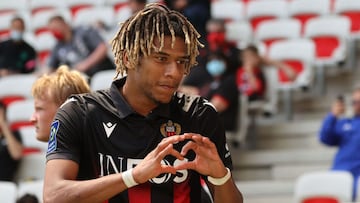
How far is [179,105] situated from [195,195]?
312mm

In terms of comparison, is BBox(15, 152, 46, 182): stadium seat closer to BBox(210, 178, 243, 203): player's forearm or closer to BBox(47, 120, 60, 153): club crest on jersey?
BBox(47, 120, 60, 153): club crest on jersey

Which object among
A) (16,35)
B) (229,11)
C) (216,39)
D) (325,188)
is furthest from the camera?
(229,11)

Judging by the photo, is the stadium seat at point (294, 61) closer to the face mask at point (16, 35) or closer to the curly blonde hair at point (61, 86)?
the face mask at point (16, 35)

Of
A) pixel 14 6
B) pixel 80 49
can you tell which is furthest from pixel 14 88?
pixel 14 6

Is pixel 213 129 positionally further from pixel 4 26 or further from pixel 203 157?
pixel 4 26

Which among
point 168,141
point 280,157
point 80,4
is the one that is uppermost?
point 168,141

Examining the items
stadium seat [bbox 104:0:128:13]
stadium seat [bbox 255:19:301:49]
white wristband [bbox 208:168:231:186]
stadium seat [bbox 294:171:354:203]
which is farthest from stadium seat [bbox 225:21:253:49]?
white wristband [bbox 208:168:231:186]

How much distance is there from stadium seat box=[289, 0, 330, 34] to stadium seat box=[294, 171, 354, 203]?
15.0ft

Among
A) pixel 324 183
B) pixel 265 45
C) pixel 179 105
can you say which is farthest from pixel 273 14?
pixel 179 105

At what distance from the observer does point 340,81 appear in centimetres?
1021

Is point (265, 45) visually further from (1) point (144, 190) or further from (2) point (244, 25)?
(1) point (144, 190)

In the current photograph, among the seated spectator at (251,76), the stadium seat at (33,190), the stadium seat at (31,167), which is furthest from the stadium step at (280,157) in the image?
the stadium seat at (33,190)

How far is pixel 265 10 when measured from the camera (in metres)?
12.0

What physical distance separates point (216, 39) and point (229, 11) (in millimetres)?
2388
